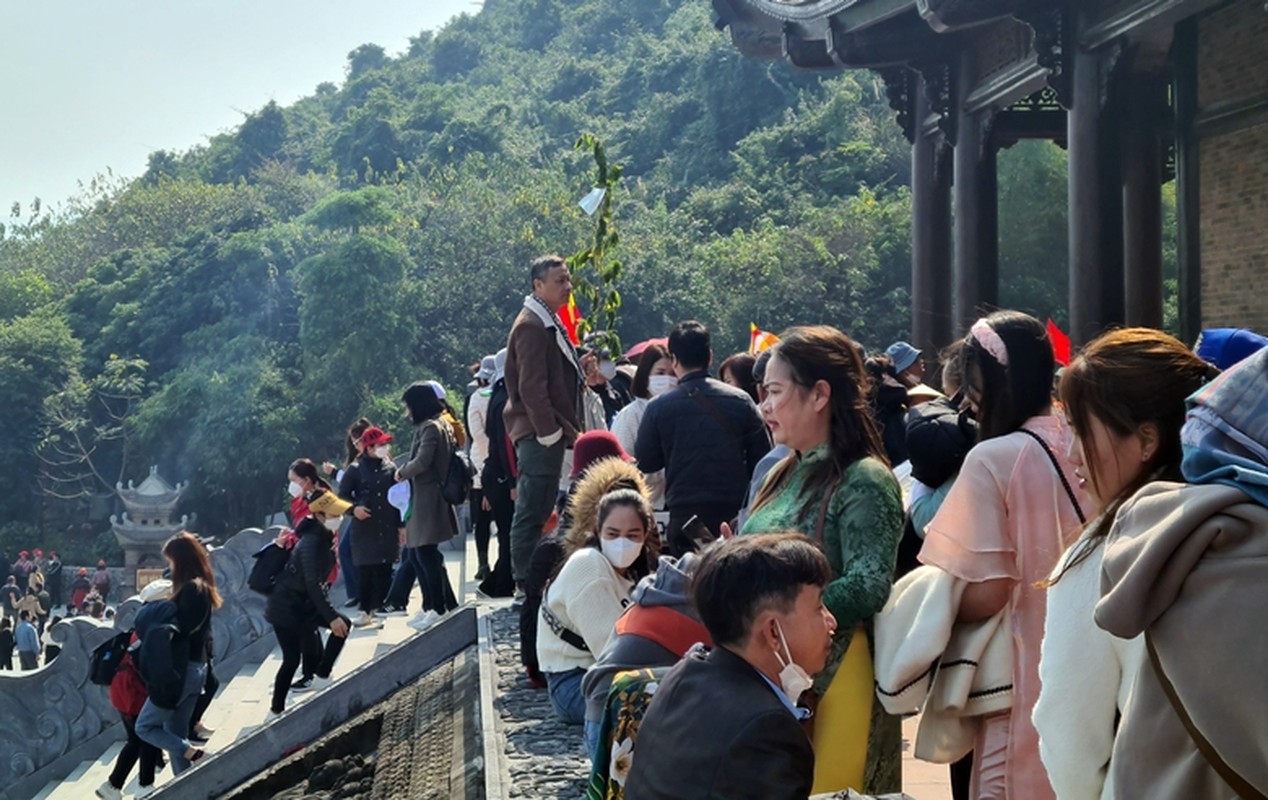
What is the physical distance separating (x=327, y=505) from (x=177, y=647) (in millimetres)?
1226

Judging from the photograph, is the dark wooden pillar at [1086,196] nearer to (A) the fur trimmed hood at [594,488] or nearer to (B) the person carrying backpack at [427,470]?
(B) the person carrying backpack at [427,470]

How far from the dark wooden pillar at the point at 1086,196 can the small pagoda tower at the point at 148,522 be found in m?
31.7

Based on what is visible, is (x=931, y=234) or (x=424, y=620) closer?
(x=424, y=620)

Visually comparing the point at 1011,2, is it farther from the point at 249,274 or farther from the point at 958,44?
the point at 249,274

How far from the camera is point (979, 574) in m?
3.37

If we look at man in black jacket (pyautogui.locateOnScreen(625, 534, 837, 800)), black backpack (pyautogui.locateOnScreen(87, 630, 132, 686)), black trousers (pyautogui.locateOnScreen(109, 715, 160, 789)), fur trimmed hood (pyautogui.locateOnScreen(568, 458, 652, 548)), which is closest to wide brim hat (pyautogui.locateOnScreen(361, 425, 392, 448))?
black backpack (pyautogui.locateOnScreen(87, 630, 132, 686))

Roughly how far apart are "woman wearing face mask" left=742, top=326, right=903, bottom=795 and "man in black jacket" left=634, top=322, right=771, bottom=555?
2415 mm

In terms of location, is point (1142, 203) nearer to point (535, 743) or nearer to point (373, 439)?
point (373, 439)

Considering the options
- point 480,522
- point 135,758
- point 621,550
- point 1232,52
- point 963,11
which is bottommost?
point 135,758

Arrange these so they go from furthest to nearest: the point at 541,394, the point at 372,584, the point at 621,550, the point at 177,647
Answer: the point at 372,584 < the point at 177,647 < the point at 541,394 < the point at 621,550

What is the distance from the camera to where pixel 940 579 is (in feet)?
11.2

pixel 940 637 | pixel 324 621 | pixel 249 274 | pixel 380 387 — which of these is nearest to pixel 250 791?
pixel 324 621

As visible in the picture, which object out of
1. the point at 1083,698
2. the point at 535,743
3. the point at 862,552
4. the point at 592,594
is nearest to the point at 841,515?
the point at 862,552

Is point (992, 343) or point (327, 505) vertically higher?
point (992, 343)
